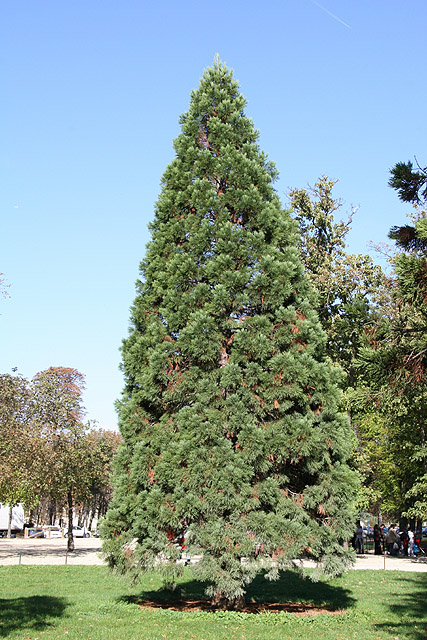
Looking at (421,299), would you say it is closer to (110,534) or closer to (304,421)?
(304,421)

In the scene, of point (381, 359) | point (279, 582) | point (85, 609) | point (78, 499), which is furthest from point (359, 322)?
point (78, 499)

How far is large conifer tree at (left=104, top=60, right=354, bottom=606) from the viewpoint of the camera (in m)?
10.7

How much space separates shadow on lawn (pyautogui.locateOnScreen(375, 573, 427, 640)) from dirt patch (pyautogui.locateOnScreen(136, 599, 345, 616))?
46.1 inches

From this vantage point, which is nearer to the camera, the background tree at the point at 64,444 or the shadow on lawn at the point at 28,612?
the shadow on lawn at the point at 28,612

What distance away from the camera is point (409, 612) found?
12.0 m

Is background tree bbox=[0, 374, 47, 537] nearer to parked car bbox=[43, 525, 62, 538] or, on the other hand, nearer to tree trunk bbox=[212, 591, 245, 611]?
tree trunk bbox=[212, 591, 245, 611]

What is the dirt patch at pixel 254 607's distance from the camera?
11.5m

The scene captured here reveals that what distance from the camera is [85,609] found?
38.4 feet

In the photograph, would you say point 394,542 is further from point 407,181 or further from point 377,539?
point 407,181

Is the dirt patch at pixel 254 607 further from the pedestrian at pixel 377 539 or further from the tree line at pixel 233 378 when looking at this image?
the pedestrian at pixel 377 539

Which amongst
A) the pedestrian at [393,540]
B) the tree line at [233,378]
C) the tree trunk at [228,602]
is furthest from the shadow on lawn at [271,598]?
the pedestrian at [393,540]

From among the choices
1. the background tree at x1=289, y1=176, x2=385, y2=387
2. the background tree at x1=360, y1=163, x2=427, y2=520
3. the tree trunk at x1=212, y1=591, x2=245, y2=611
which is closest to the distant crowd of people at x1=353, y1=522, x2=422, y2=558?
the background tree at x1=289, y1=176, x2=385, y2=387

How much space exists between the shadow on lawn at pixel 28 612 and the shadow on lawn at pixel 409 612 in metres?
6.06

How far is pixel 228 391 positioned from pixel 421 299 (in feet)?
13.7
